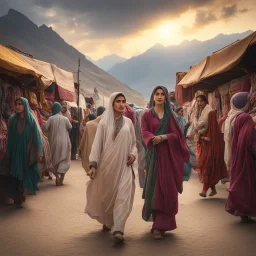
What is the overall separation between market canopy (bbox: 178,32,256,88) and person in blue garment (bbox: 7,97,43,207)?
3.77 meters

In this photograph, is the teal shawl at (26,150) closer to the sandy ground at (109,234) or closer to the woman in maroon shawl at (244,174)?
the sandy ground at (109,234)

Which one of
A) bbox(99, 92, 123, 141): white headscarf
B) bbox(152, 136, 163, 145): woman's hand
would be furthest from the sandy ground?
bbox(99, 92, 123, 141): white headscarf

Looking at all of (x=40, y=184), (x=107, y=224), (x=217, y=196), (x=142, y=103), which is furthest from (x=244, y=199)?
(x=142, y=103)

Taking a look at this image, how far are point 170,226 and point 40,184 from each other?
5.60 metres

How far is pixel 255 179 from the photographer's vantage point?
510 cm

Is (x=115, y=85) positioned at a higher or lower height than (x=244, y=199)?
higher

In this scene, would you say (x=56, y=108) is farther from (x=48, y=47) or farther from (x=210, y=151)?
(x=48, y=47)

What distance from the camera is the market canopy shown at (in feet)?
22.1

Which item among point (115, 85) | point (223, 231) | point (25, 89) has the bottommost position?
point (223, 231)

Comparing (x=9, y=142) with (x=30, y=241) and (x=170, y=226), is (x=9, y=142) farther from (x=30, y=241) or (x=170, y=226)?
(x=170, y=226)

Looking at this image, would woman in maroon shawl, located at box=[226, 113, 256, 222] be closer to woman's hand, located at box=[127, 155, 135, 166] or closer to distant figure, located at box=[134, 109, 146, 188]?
woman's hand, located at box=[127, 155, 135, 166]

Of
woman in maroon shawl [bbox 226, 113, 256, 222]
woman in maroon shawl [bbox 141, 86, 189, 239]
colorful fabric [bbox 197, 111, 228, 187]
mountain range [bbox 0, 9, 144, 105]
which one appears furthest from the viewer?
mountain range [bbox 0, 9, 144, 105]

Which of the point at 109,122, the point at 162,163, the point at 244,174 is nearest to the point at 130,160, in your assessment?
the point at 162,163

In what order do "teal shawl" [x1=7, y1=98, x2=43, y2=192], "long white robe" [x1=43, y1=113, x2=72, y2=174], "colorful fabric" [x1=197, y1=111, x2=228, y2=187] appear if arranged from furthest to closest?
"long white robe" [x1=43, y1=113, x2=72, y2=174]
"colorful fabric" [x1=197, y1=111, x2=228, y2=187]
"teal shawl" [x1=7, y1=98, x2=43, y2=192]
